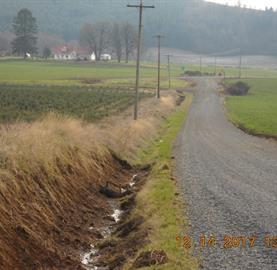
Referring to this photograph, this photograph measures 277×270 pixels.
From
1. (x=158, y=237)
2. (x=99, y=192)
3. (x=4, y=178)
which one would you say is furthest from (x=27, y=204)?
(x=99, y=192)

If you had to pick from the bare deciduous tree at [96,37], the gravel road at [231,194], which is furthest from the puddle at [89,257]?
the bare deciduous tree at [96,37]

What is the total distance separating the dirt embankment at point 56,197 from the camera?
12.2 metres

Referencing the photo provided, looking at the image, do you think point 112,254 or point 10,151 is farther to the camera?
point 10,151

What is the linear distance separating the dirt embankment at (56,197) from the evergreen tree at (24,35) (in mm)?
154623

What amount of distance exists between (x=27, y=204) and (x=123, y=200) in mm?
5448

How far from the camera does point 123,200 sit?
736 inches

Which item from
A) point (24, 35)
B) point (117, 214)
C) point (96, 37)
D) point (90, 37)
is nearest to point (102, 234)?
point (117, 214)

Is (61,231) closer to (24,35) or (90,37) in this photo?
(24,35)

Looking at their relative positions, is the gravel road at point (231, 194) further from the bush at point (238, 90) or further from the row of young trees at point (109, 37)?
the row of young trees at point (109, 37)

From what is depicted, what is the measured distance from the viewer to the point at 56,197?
15711 mm

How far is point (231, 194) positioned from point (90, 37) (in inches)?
7045

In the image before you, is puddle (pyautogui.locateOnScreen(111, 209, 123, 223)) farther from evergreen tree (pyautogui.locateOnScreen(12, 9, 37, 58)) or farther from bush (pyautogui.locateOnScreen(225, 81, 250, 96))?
evergreen tree (pyautogui.locateOnScreen(12, 9, 37, 58))

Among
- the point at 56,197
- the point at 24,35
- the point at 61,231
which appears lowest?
the point at 61,231

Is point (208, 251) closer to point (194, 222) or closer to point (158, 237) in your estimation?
point (158, 237)
